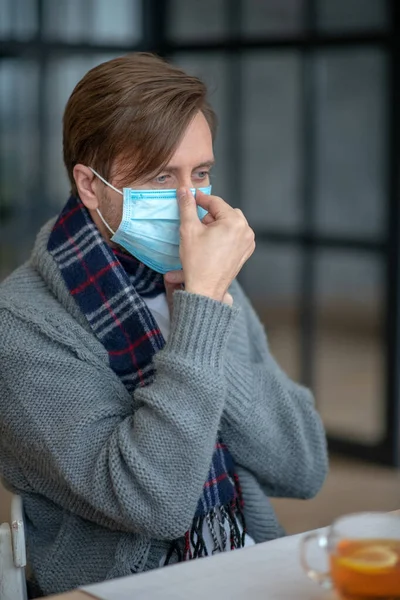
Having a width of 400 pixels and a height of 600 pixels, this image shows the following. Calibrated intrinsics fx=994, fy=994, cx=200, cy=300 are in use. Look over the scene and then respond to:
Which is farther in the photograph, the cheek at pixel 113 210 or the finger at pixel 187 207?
the cheek at pixel 113 210

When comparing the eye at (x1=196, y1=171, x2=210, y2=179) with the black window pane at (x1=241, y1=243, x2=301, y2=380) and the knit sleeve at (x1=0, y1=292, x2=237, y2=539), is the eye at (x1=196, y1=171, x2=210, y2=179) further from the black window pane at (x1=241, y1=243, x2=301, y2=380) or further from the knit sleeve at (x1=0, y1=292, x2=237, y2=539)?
the black window pane at (x1=241, y1=243, x2=301, y2=380)

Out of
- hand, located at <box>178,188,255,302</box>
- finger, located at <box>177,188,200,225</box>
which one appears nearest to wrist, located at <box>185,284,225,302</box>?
hand, located at <box>178,188,255,302</box>

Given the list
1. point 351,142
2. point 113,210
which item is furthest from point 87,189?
point 351,142

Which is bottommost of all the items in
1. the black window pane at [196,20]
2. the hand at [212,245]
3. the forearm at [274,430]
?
the forearm at [274,430]

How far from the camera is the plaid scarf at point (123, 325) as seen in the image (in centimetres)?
166

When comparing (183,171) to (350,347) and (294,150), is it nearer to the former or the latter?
(294,150)

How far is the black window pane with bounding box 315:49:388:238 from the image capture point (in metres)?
3.71

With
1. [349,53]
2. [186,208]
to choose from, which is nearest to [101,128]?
[186,208]

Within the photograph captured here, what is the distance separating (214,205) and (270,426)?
410mm

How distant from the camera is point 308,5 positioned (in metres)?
3.82

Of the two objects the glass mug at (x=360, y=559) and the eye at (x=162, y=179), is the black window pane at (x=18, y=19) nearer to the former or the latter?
the eye at (x=162, y=179)

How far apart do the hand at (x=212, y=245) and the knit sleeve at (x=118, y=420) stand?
40 mm

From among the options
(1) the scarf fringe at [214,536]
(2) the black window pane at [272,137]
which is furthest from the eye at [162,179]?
(2) the black window pane at [272,137]

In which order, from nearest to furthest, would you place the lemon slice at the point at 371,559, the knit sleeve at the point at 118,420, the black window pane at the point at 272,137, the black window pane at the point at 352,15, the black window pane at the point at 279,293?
the lemon slice at the point at 371,559 < the knit sleeve at the point at 118,420 < the black window pane at the point at 352,15 < the black window pane at the point at 272,137 < the black window pane at the point at 279,293
